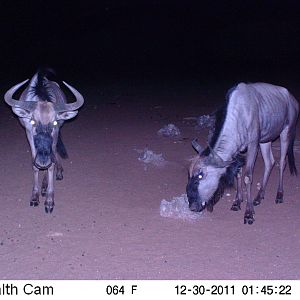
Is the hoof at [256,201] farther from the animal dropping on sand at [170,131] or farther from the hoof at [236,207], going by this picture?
the animal dropping on sand at [170,131]

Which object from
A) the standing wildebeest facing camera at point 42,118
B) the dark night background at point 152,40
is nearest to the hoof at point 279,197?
the standing wildebeest facing camera at point 42,118

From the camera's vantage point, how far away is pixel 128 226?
736 cm

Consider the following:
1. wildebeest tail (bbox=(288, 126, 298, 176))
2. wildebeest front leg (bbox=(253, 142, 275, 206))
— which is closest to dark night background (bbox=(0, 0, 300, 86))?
wildebeest tail (bbox=(288, 126, 298, 176))

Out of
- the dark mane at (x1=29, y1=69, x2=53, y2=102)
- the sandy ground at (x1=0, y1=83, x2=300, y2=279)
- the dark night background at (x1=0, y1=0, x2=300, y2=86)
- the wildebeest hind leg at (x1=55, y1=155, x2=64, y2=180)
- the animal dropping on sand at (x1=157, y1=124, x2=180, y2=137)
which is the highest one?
the dark night background at (x1=0, y1=0, x2=300, y2=86)

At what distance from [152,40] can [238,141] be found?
110ft

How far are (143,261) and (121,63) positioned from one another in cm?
2459

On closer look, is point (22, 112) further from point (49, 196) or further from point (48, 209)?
point (48, 209)

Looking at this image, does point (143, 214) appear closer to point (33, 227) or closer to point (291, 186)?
point (33, 227)

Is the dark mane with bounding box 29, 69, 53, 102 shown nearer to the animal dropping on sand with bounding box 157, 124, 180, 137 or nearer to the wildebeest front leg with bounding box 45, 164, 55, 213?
the wildebeest front leg with bounding box 45, 164, 55, 213

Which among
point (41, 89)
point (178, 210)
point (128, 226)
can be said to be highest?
point (41, 89)

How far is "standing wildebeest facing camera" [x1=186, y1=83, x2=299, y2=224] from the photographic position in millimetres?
7094

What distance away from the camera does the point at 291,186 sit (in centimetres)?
901

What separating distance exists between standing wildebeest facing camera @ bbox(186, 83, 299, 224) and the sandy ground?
402mm

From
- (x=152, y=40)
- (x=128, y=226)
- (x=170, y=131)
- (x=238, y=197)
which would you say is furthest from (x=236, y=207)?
(x=152, y=40)
